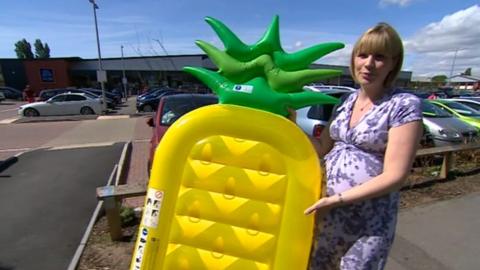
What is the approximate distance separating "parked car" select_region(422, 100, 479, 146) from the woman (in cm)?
752

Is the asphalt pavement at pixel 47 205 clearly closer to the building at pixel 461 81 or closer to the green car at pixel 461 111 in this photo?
the green car at pixel 461 111

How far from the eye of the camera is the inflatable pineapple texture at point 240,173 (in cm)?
192

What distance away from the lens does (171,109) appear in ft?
22.3

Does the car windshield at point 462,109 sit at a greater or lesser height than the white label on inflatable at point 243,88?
lesser

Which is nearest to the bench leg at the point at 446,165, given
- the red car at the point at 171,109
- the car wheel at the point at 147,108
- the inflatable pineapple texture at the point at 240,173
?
the red car at the point at 171,109

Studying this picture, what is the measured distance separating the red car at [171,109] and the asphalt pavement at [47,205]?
1297 millimetres

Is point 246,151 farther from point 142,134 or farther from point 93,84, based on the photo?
point 93,84

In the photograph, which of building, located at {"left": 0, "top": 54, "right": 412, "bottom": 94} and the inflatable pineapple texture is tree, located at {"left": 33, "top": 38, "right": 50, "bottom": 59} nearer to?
building, located at {"left": 0, "top": 54, "right": 412, "bottom": 94}

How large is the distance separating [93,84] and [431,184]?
168ft

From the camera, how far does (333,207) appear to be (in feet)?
5.50

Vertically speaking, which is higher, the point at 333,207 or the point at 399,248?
the point at 333,207

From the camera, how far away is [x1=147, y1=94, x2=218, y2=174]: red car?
21.1ft

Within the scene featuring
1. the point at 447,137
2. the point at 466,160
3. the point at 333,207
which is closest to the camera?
the point at 333,207

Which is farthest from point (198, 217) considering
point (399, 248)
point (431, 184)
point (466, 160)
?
point (466, 160)
